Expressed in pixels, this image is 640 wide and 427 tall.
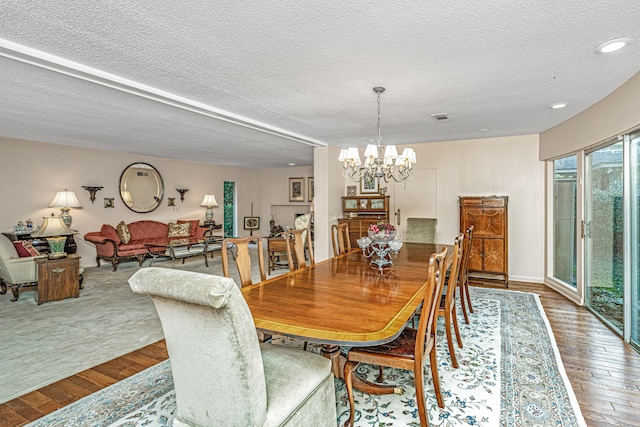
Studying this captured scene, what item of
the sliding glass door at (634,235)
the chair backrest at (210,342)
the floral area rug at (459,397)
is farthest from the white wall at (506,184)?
the chair backrest at (210,342)

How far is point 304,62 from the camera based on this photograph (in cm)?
253

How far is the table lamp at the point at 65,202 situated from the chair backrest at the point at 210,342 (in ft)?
20.2

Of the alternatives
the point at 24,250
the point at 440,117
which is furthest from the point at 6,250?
the point at 440,117

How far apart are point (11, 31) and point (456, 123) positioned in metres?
4.47

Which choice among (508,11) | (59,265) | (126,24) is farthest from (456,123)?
(59,265)

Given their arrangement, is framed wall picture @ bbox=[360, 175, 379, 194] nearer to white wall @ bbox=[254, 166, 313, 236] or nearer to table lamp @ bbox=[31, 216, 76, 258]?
white wall @ bbox=[254, 166, 313, 236]

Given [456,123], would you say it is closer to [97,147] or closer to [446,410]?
[446,410]

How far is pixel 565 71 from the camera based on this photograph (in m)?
2.73

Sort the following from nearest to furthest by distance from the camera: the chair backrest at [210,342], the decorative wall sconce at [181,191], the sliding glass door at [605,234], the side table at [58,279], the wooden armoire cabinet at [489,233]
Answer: the chair backrest at [210,342]
the sliding glass door at [605,234]
the side table at [58,279]
the wooden armoire cabinet at [489,233]
the decorative wall sconce at [181,191]

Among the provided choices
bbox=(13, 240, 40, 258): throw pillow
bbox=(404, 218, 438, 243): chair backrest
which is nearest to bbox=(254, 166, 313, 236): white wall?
bbox=(404, 218, 438, 243): chair backrest

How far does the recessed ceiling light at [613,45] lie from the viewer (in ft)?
7.23

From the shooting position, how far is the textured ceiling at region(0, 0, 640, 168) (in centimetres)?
188

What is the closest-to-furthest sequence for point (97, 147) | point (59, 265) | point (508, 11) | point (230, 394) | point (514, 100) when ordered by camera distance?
point (230, 394) → point (508, 11) → point (514, 100) → point (59, 265) → point (97, 147)

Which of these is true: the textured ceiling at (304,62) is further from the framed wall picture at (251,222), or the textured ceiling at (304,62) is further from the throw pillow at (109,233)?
the framed wall picture at (251,222)
